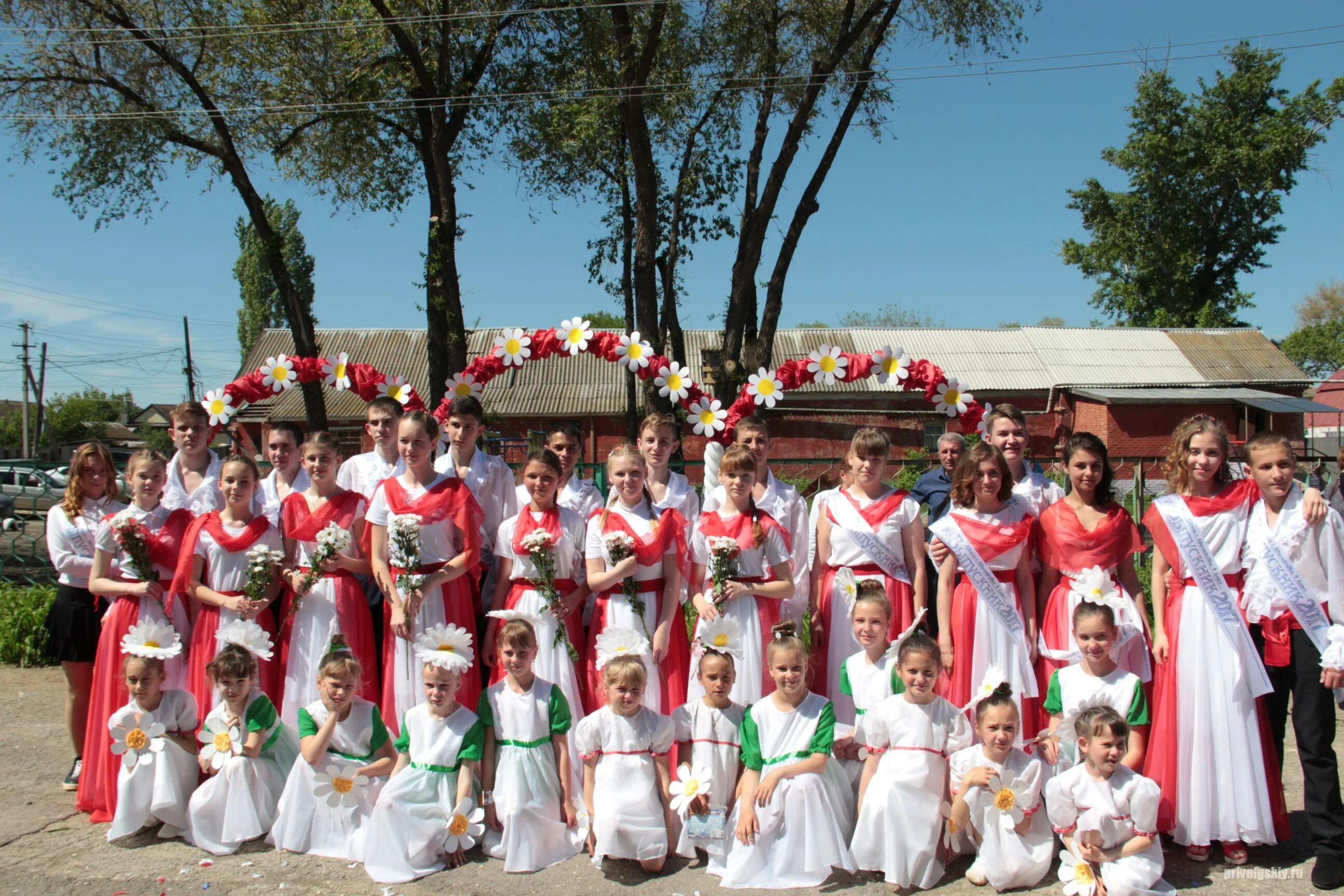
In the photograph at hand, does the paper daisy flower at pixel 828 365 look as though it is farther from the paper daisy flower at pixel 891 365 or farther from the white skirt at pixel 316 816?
the white skirt at pixel 316 816

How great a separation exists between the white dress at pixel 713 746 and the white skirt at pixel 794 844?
210 millimetres

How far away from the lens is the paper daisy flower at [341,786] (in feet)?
13.7

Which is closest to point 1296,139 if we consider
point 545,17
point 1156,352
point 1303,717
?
point 1156,352

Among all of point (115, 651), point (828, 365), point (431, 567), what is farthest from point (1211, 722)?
point (115, 651)

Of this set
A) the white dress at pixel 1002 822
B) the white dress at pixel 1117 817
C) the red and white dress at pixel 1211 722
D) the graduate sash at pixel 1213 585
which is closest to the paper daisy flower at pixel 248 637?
the white dress at pixel 1002 822

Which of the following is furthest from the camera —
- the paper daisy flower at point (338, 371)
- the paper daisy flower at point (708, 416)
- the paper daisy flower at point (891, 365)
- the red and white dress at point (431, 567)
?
the paper daisy flower at point (338, 371)

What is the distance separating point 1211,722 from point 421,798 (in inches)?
130

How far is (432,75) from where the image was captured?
14078mm

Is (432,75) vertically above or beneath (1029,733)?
above

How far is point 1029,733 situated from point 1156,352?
108 feet

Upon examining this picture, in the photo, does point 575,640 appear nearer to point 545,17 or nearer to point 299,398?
point 545,17

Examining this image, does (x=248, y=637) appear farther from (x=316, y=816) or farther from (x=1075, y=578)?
(x=1075, y=578)

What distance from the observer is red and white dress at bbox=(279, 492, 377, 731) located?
471 centimetres

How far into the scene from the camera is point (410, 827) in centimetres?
404
